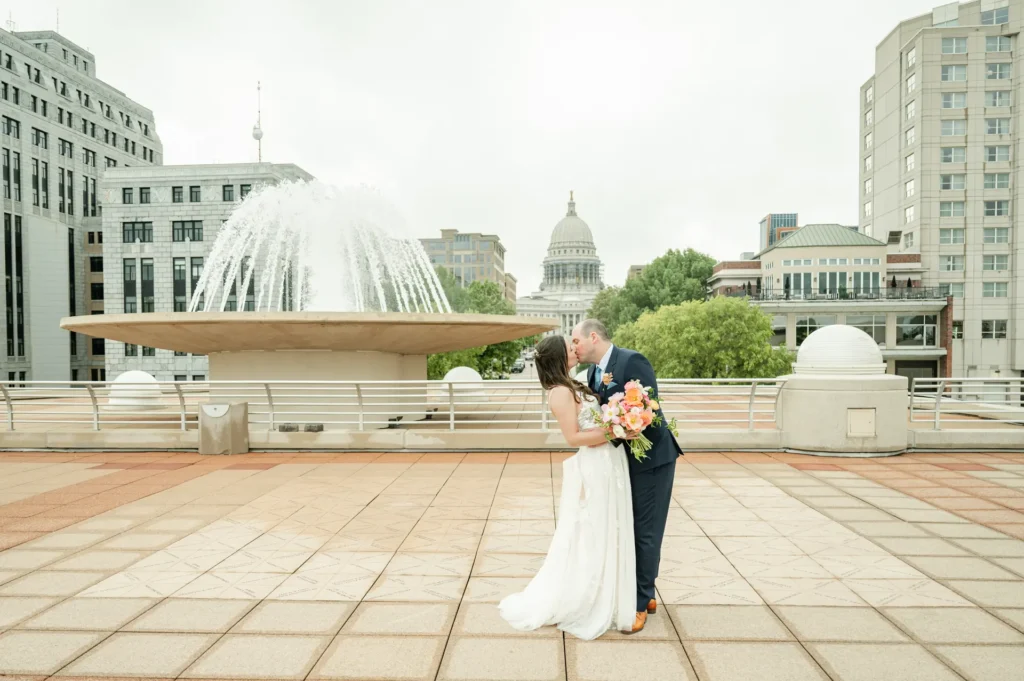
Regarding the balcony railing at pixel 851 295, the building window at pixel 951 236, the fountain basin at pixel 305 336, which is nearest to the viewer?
the fountain basin at pixel 305 336

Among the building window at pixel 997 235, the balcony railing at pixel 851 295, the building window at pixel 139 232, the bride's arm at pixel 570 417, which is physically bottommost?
the bride's arm at pixel 570 417

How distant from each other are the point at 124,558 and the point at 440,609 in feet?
10.4

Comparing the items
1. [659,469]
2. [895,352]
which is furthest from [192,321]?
[895,352]

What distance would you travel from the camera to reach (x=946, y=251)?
5944 centimetres

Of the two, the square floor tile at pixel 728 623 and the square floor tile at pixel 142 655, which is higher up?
the square floor tile at pixel 142 655

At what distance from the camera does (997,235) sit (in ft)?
193

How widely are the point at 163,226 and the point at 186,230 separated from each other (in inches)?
84.6

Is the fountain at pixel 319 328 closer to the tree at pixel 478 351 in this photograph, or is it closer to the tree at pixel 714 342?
the tree at pixel 478 351

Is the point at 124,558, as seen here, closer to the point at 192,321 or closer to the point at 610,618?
the point at 610,618

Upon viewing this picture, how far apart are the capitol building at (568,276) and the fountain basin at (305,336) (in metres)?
162

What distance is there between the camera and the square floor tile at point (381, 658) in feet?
13.1

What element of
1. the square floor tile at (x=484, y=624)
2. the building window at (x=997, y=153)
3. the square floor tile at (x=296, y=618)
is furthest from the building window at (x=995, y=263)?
the square floor tile at (x=296, y=618)

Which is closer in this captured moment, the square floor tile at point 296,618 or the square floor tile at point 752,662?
the square floor tile at point 752,662

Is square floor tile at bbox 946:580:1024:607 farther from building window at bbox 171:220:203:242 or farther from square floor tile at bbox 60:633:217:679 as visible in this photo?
building window at bbox 171:220:203:242
